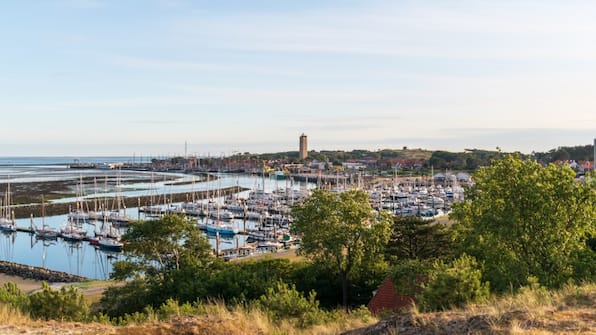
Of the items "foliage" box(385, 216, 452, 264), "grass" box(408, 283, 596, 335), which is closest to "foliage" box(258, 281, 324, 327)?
"grass" box(408, 283, 596, 335)

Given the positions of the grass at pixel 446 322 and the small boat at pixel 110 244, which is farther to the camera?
the small boat at pixel 110 244

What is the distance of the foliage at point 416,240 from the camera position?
972 inches

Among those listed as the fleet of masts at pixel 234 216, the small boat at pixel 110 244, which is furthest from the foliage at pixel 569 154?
the small boat at pixel 110 244

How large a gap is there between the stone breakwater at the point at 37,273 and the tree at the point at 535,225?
27973mm

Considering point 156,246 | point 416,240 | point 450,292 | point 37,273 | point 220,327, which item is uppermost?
point 450,292

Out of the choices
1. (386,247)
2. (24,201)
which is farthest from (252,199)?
(386,247)

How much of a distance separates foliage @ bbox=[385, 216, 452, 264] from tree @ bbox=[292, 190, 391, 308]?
412 cm

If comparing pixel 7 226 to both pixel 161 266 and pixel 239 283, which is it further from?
pixel 239 283

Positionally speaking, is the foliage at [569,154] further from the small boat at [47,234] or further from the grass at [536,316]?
the grass at [536,316]

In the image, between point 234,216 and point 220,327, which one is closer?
point 220,327

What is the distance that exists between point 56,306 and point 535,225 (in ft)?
41.3

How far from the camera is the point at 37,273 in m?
35.9

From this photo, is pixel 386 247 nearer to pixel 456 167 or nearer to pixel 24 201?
pixel 24 201

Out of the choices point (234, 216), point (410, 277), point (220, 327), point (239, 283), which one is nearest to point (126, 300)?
point (239, 283)
